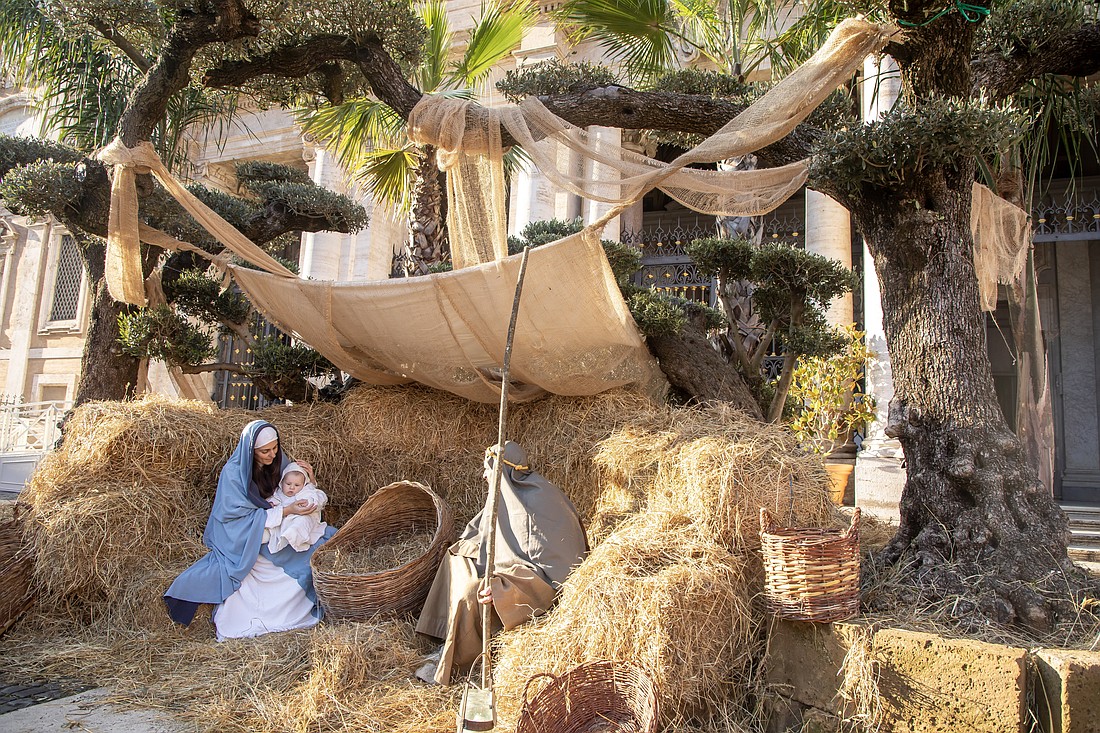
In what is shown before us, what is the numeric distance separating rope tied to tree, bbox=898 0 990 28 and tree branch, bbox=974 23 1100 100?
707 mm

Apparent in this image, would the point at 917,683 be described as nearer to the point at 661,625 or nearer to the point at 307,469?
the point at 661,625

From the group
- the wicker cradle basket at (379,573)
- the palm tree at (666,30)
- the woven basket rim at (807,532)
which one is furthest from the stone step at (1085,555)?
the wicker cradle basket at (379,573)

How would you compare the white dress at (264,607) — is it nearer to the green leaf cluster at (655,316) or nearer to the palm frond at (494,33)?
the green leaf cluster at (655,316)

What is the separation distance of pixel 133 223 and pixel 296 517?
238 centimetres

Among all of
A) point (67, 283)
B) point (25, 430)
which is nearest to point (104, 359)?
point (25, 430)

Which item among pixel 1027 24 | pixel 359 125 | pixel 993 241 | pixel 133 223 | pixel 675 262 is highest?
pixel 359 125

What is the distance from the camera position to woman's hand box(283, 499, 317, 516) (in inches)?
190

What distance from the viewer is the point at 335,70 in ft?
19.0

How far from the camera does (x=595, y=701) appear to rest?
2.88m

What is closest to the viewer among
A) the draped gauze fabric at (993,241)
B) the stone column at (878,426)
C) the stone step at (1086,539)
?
the draped gauze fabric at (993,241)

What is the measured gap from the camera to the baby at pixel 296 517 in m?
4.76

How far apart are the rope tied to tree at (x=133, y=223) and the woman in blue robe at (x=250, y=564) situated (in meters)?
1.25

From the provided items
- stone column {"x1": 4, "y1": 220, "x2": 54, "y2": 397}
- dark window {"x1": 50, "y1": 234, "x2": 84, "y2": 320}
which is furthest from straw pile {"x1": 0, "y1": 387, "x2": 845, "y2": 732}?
stone column {"x1": 4, "y1": 220, "x2": 54, "y2": 397}

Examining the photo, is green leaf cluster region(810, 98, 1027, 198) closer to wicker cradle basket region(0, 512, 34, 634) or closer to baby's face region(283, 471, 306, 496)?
baby's face region(283, 471, 306, 496)
